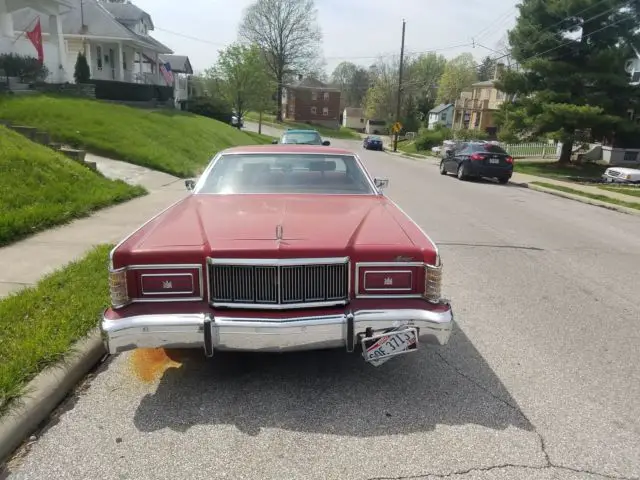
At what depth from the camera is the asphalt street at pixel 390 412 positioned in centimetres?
273

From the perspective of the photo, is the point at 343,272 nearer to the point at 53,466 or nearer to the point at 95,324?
the point at 53,466

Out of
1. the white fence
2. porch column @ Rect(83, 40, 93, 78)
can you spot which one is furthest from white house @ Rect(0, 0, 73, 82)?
the white fence

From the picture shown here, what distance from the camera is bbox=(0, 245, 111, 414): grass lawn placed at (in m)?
3.33

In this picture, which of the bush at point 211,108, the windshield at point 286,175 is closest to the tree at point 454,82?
the bush at point 211,108

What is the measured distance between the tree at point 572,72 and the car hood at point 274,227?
22.0 metres

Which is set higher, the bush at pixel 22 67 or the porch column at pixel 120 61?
the porch column at pixel 120 61

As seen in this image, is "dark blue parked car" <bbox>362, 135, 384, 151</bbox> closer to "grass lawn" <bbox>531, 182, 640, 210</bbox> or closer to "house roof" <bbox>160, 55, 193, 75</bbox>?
"house roof" <bbox>160, 55, 193, 75</bbox>

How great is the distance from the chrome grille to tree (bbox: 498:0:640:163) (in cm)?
2296

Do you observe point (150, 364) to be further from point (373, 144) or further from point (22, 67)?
point (373, 144)

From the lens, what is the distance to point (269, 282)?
3164 mm

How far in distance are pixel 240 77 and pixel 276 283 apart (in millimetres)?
41186

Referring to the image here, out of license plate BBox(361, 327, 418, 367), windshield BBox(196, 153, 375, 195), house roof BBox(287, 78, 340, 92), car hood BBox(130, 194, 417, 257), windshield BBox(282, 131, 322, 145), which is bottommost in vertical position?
license plate BBox(361, 327, 418, 367)

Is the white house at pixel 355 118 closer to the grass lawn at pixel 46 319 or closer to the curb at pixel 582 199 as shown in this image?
the curb at pixel 582 199

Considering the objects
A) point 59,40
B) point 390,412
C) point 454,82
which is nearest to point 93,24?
point 59,40
